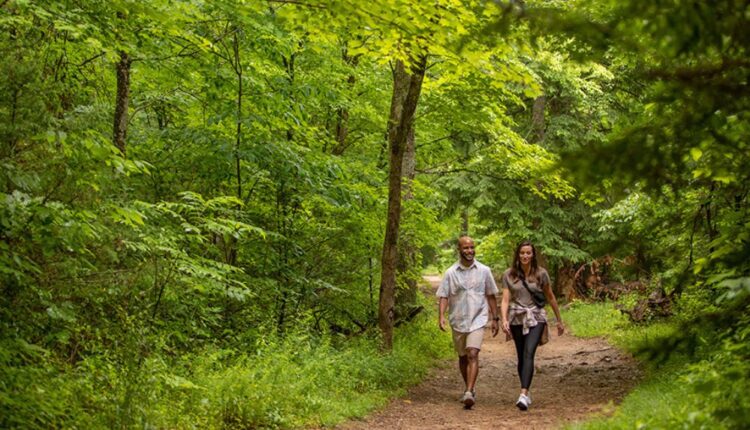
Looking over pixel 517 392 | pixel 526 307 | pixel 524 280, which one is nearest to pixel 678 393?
pixel 526 307

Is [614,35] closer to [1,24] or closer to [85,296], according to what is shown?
[85,296]

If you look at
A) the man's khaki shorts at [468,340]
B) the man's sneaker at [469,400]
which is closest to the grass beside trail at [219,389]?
the man's sneaker at [469,400]

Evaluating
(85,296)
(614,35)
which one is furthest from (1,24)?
(614,35)

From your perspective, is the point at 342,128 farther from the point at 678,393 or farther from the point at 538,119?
the point at 678,393

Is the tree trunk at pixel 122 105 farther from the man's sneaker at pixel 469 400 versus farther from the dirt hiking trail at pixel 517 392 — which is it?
the man's sneaker at pixel 469 400

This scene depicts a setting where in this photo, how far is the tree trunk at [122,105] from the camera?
28.8 ft

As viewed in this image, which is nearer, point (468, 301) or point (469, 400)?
point (469, 400)

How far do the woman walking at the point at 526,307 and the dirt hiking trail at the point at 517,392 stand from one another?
610mm

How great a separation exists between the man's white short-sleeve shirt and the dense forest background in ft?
4.44

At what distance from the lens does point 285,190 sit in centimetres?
1093

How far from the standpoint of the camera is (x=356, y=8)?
229 inches

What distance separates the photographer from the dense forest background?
340 cm

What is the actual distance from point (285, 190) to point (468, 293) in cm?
348

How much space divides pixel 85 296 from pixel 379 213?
23.9 feet
